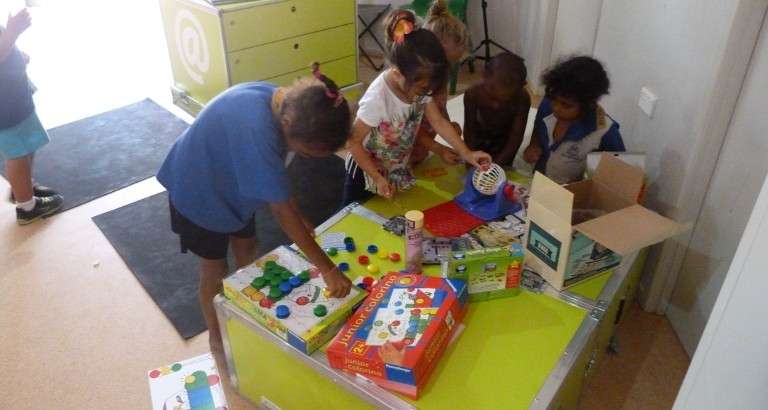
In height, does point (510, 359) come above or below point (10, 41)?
below

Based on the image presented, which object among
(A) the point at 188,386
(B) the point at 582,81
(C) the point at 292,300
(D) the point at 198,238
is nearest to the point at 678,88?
(B) the point at 582,81

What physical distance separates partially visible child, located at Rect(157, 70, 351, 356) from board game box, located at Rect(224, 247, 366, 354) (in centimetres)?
4

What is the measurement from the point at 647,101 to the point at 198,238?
5.01 feet

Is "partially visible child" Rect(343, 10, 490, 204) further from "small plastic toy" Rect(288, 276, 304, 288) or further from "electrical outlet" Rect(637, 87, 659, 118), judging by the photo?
"electrical outlet" Rect(637, 87, 659, 118)

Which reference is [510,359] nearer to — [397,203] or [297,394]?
[297,394]

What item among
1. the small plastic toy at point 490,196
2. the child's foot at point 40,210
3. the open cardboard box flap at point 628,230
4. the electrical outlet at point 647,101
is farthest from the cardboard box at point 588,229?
the child's foot at point 40,210

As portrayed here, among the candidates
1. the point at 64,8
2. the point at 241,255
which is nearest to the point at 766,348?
the point at 241,255

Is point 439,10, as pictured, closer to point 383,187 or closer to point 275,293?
point 383,187

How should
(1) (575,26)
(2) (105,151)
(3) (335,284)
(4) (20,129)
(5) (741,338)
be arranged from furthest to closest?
(1) (575,26) → (2) (105,151) → (4) (20,129) → (3) (335,284) → (5) (741,338)

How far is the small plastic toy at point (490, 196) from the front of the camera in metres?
1.72

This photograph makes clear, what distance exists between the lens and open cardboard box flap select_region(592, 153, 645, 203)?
1552mm

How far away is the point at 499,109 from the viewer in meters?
1.98

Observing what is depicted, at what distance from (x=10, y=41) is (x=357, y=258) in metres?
1.57

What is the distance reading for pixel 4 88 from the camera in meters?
2.16
